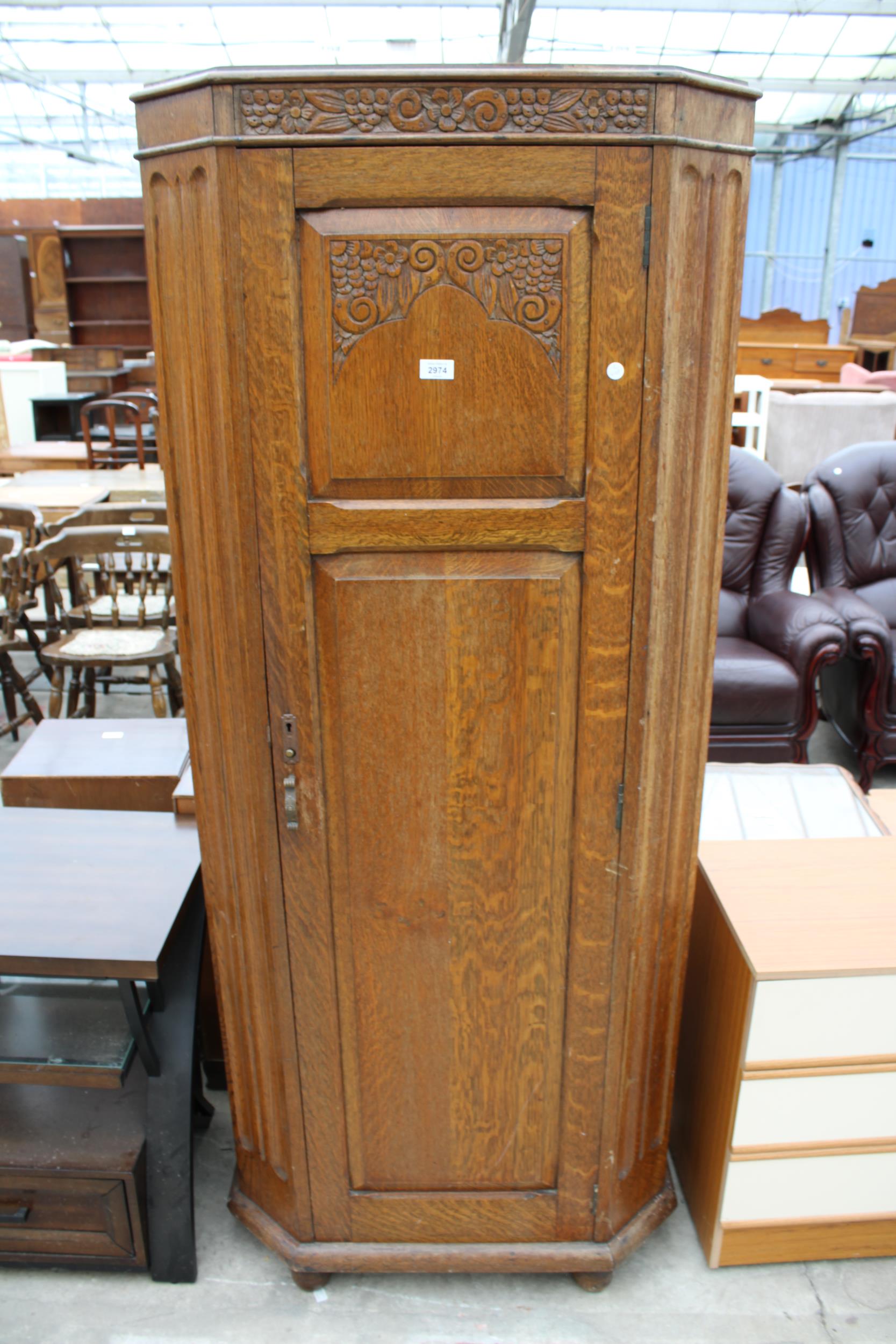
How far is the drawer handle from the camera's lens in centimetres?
186

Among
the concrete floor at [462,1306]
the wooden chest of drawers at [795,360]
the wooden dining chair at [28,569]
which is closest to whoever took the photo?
the concrete floor at [462,1306]

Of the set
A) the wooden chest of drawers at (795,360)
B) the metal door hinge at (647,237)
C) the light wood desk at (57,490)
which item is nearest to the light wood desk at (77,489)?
the light wood desk at (57,490)

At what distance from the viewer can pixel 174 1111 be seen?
182cm

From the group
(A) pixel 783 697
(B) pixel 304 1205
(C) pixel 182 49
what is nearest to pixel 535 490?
(B) pixel 304 1205

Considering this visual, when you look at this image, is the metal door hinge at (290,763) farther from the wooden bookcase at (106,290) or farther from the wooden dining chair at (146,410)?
the wooden bookcase at (106,290)

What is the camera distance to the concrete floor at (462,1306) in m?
1.81

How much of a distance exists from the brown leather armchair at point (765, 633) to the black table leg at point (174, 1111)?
83.3 inches

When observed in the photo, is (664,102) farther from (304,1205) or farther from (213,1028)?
(213,1028)

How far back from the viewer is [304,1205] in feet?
6.02

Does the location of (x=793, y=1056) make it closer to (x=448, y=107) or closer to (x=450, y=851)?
(x=450, y=851)

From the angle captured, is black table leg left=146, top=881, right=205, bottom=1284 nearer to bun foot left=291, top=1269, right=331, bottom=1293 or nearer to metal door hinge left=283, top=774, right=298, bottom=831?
bun foot left=291, top=1269, right=331, bottom=1293

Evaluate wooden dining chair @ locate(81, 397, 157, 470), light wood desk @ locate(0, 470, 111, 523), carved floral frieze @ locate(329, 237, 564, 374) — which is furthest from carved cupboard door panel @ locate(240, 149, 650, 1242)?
wooden dining chair @ locate(81, 397, 157, 470)

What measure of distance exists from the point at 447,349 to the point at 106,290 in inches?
441

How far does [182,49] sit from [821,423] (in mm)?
8744
